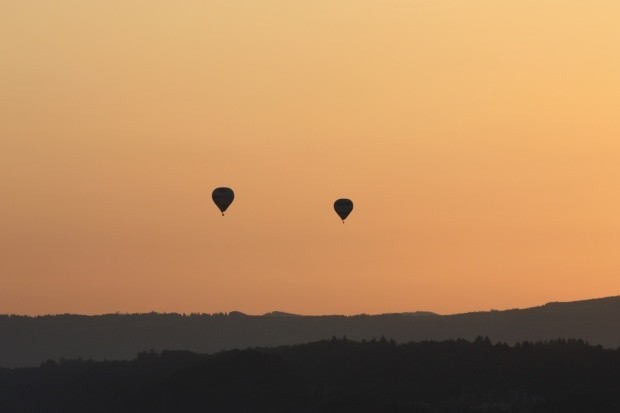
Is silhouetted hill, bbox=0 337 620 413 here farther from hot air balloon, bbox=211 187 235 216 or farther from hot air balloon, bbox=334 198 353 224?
hot air balloon, bbox=211 187 235 216

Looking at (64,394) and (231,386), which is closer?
(231,386)

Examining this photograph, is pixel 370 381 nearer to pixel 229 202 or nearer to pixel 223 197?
pixel 229 202

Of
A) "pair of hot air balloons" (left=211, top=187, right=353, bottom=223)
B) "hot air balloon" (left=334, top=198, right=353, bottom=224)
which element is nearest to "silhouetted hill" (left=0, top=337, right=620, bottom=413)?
"hot air balloon" (left=334, top=198, right=353, bottom=224)

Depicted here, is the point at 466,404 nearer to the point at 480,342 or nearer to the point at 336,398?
the point at 336,398

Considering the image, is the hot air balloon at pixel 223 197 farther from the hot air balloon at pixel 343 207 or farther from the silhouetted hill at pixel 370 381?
the silhouetted hill at pixel 370 381

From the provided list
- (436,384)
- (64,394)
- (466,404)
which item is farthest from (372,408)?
(64,394)

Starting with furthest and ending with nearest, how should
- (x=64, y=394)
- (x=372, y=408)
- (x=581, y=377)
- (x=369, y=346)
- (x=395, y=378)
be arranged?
(x=64, y=394) → (x=369, y=346) → (x=395, y=378) → (x=581, y=377) → (x=372, y=408)

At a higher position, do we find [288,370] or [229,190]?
[229,190]

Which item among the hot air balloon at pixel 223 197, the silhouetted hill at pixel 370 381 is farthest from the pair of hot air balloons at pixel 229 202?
the silhouetted hill at pixel 370 381

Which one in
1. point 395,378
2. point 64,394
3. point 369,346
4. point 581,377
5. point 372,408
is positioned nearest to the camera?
point 372,408
